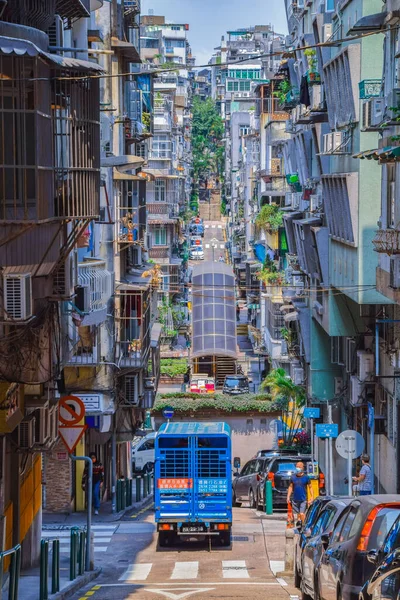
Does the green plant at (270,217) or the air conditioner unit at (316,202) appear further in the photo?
the green plant at (270,217)

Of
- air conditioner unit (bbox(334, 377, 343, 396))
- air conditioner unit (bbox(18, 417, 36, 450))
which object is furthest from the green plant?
air conditioner unit (bbox(18, 417, 36, 450))

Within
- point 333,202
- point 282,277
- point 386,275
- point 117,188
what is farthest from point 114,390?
point 282,277

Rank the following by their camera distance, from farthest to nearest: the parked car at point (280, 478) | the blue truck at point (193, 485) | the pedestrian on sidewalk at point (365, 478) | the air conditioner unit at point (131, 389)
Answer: the air conditioner unit at point (131, 389), the parked car at point (280, 478), the pedestrian on sidewalk at point (365, 478), the blue truck at point (193, 485)

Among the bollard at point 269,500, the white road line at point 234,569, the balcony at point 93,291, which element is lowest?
the white road line at point 234,569

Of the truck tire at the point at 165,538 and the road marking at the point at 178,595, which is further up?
the truck tire at the point at 165,538

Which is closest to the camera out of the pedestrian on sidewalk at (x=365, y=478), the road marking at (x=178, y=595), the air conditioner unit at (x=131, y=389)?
the road marking at (x=178, y=595)

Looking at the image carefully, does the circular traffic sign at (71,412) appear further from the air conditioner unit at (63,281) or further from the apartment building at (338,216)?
the apartment building at (338,216)

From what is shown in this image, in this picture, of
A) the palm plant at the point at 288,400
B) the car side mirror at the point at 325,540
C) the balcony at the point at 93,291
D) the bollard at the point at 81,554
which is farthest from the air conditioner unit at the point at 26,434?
the palm plant at the point at 288,400

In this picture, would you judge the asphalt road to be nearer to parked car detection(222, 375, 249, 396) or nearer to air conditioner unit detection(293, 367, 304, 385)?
parked car detection(222, 375, 249, 396)
